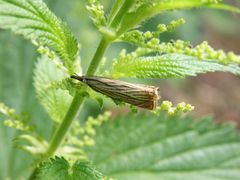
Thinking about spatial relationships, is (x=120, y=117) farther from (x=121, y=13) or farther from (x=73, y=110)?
(x=121, y=13)

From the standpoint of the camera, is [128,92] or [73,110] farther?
[73,110]

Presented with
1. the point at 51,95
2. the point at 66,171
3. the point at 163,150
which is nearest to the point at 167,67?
the point at 66,171

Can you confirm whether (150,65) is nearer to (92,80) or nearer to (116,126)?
(92,80)

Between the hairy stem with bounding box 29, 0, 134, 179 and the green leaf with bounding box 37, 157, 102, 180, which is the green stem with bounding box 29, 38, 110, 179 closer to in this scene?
the hairy stem with bounding box 29, 0, 134, 179

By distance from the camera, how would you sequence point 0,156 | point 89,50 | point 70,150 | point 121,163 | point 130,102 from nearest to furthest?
point 130,102
point 70,150
point 121,163
point 0,156
point 89,50

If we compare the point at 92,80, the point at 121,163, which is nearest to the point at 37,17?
the point at 92,80

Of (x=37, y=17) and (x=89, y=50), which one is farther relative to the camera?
(x=89, y=50)

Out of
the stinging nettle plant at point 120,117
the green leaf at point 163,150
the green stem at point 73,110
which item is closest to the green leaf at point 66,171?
the stinging nettle plant at point 120,117
